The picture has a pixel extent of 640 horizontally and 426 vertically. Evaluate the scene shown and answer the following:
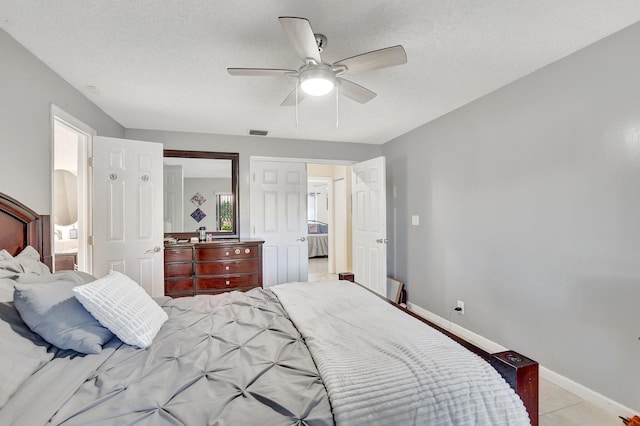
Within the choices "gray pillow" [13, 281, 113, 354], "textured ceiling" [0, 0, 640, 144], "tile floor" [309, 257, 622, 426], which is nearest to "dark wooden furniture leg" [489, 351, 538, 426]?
"tile floor" [309, 257, 622, 426]

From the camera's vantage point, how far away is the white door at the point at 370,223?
3879 millimetres

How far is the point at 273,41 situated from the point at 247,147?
7.68 ft

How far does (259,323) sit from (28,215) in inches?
63.0

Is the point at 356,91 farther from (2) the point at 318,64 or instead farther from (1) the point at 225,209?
→ (1) the point at 225,209

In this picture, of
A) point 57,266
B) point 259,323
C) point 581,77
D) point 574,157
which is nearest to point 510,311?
point 574,157

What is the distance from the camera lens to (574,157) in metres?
2.08

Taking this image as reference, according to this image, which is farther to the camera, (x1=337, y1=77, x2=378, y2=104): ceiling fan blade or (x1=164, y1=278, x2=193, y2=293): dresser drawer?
(x1=164, y1=278, x2=193, y2=293): dresser drawer

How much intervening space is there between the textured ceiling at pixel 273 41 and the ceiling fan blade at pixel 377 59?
25 cm

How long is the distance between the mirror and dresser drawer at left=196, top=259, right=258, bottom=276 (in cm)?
172

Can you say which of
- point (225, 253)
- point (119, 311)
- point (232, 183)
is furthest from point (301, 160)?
point (119, 311)

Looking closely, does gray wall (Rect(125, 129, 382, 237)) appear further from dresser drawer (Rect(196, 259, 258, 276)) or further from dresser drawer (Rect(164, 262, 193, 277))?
dresser drawer (Rect(164, 262, 193, 277))

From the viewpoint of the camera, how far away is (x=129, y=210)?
3.08m

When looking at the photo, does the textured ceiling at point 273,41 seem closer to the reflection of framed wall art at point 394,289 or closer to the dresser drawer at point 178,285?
the dresser drawer at point 178,285

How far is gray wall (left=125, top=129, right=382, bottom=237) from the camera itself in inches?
151
